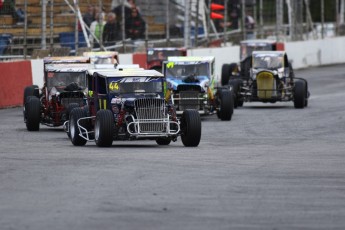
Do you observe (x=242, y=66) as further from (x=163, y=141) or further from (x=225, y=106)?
(x=163, y=141)

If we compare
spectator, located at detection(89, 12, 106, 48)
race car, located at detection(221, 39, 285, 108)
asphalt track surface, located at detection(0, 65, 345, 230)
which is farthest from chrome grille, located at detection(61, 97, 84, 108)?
spectator, located at detection(89, 12, 106, 48)

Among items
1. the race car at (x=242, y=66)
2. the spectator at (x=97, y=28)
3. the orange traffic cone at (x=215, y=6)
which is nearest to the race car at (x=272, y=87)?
the race car at (x=242, y=66)

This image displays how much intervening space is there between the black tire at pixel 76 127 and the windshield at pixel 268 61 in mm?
12267

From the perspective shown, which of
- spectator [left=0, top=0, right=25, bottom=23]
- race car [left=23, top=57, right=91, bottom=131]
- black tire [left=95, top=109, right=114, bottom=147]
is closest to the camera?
black tire [left=95, top=109, right=114, bottom=147]

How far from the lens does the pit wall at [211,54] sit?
31328mm

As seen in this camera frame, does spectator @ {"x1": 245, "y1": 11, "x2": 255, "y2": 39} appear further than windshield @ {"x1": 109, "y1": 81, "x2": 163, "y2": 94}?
Yes

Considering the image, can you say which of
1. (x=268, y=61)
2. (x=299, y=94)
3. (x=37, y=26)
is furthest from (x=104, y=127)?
(x=37, y=26)

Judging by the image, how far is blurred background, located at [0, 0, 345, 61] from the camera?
3462 centimetres

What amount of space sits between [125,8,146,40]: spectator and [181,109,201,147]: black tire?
859 inches

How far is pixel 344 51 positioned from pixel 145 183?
46.6 metres

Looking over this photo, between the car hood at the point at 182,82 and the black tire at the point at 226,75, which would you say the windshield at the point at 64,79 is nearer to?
the car hood at the point at 182,82

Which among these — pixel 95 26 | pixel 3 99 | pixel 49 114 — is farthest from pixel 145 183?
pixel 95 26

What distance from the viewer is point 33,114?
79.2ft

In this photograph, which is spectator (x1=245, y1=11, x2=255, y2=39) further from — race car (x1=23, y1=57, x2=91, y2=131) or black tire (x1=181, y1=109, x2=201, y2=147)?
black tire (x1=181, y1=109, x2=201, y2=147)
